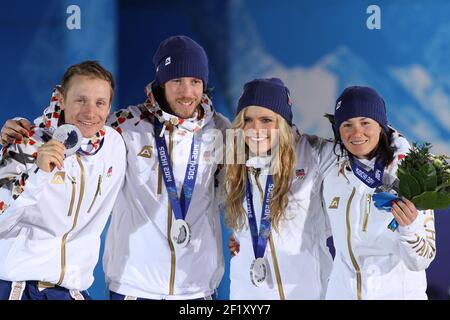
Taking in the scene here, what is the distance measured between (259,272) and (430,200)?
0.85m

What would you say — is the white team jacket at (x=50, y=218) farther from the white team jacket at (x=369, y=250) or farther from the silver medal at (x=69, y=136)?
the white team jacket at (x=369, y=250)

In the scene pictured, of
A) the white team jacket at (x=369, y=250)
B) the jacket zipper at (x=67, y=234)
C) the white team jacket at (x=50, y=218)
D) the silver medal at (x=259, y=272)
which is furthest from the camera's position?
the silver medal at (x=259, y=272)

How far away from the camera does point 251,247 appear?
304 cm

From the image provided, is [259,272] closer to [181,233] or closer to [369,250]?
[181,233]

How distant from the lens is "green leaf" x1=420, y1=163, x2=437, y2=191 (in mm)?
2627

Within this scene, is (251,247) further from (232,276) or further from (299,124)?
(299,124)

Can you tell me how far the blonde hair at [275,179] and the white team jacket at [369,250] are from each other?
0.84ft

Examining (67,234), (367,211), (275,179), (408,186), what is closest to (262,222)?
(275,179)

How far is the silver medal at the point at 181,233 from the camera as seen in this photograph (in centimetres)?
301

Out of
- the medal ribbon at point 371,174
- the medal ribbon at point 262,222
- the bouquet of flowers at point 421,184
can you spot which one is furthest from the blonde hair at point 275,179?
the bouquet of flowers at point 421,184

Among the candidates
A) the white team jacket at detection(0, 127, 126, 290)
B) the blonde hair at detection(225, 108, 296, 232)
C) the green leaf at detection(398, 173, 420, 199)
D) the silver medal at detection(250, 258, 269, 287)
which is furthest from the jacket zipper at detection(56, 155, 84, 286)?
the green leaf at detection(398, 173, 420, 199)

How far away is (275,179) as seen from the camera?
3.03m
